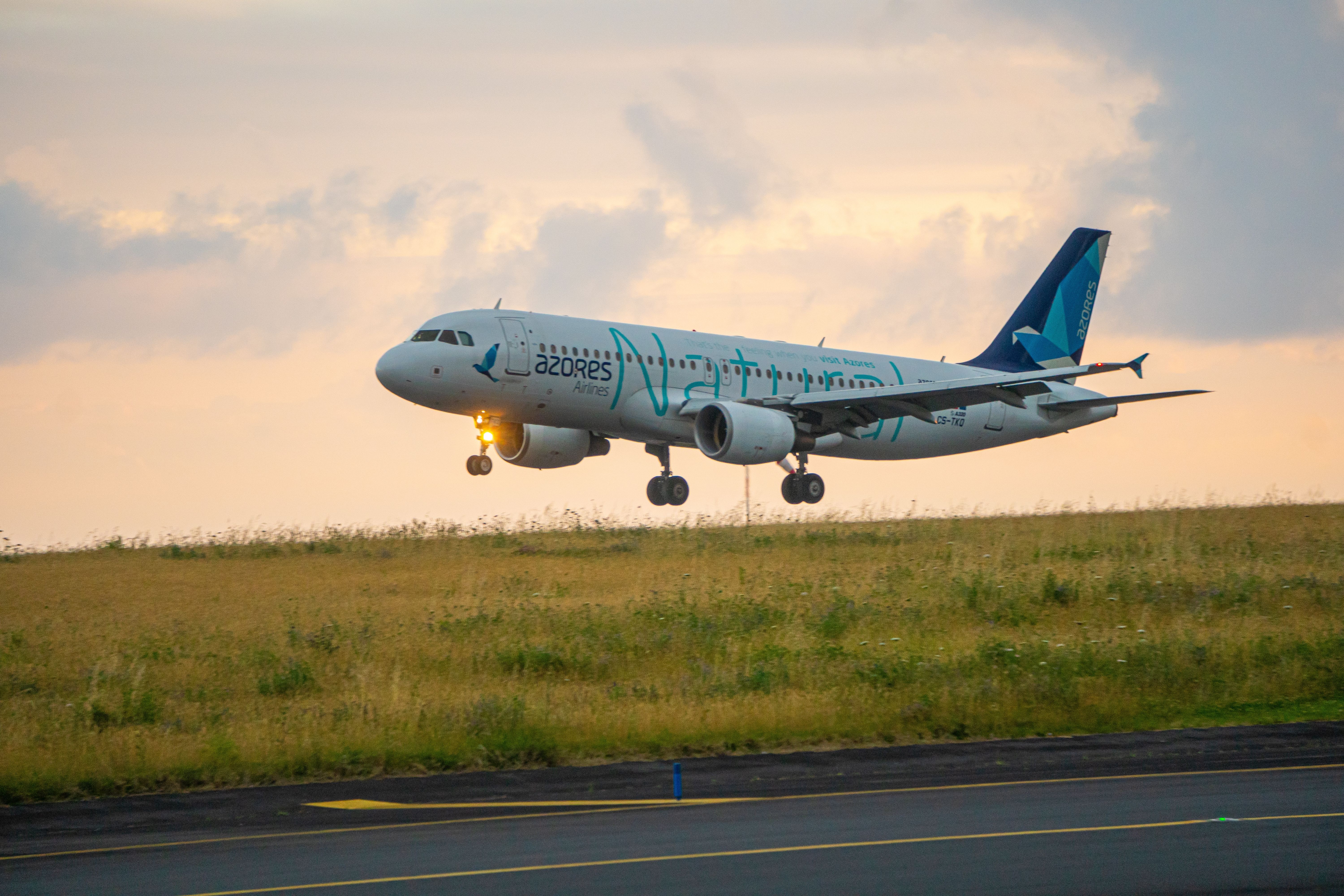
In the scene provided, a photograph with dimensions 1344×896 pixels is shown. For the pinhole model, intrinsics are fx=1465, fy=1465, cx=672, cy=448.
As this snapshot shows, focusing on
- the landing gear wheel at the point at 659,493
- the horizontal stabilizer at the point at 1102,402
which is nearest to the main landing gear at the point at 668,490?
the landing gear wheel at the point at 659,493

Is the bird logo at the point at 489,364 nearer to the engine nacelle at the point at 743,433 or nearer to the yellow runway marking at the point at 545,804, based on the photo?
the engine nacelle at the point at 743,433

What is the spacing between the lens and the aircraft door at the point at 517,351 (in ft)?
102

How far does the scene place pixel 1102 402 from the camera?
40125 mm

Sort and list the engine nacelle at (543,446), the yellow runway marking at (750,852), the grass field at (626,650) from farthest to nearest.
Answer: the engine nacelle at (543,446), the grass field at (626,650), the yellow runway marking at (750,852)

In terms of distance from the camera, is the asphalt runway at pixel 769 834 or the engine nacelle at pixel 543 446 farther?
the engine nacelle at pixel 543 446

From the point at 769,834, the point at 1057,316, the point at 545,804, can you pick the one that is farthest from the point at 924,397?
the point at 769,834

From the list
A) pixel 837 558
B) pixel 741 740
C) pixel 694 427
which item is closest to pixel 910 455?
pixel 694 427

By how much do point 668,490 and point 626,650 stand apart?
49.3ft

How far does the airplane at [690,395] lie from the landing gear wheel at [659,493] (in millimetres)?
34

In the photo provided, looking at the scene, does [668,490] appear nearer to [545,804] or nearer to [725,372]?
[725,372]

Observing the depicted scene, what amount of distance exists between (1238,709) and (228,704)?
12.3 m

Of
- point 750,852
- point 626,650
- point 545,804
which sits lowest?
point 750,852

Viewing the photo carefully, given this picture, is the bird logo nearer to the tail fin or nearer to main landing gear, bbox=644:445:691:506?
main landing gear, bbox=644:445:691:506

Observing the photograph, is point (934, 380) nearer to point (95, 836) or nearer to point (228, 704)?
point (228, 704)
